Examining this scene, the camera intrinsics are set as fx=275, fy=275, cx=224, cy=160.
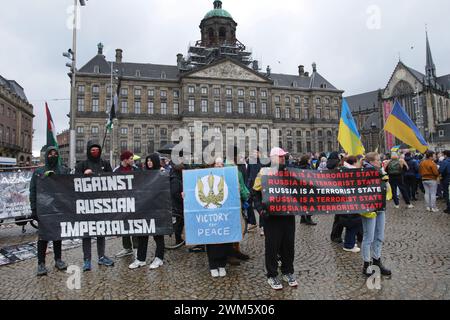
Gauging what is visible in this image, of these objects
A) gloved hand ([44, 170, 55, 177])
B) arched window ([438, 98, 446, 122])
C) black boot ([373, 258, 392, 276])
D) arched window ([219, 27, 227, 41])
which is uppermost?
arched window ([219, 27, 227, 41])

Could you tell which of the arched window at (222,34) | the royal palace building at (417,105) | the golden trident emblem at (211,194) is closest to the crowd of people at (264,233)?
the golden trident emblem at (211,194)

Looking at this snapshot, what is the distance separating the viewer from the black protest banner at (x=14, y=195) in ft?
25.7

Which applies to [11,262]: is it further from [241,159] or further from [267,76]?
[267,76]

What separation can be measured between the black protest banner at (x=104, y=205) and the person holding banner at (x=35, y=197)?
13 centimetres

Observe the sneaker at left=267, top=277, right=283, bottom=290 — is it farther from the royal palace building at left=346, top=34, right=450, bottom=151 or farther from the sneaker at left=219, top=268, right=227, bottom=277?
the royal palace building at left=346, top=34, right=450, bottom=151

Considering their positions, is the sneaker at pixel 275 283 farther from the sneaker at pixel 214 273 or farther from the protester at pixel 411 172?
the protester at pixel 411 172

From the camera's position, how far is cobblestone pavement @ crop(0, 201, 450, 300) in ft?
12.5

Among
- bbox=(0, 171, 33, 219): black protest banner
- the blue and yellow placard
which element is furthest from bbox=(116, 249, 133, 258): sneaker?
bbox=(0, 171, 33, 219): black protest banner

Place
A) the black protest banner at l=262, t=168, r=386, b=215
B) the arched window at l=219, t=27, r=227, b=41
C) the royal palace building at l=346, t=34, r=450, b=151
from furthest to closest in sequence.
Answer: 1. the royal palace building at l=346, t=34, r=450, b=151
2. the arched window at l=219, t=27, r=227, b=41
3. the black protest banner at l=262, t=168, r=386, b=215

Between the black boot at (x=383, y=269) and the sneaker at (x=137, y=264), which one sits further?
the sneaker at (x=137, y=264)

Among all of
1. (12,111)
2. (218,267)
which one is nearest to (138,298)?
(218,267)

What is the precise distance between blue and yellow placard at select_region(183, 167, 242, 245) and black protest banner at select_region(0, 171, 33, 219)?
20.4 feet

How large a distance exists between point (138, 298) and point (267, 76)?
62865mm
